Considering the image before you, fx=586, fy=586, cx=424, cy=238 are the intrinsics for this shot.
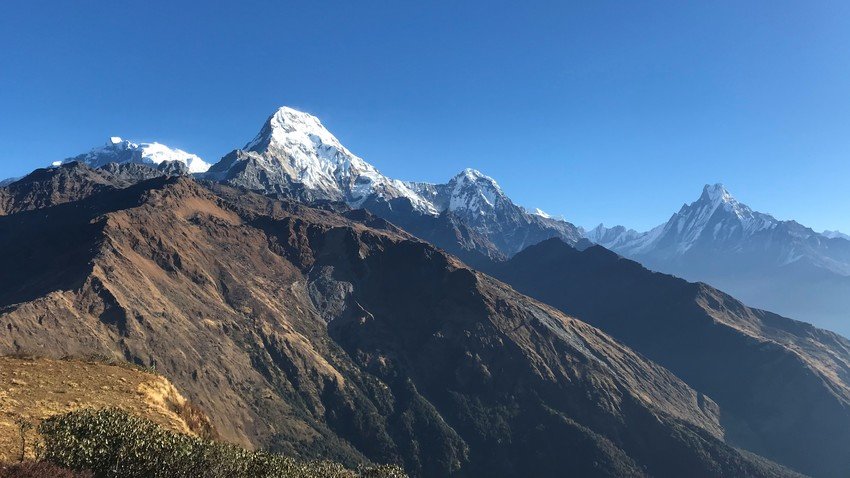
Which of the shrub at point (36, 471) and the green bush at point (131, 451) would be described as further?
the green bush at point (131, 451)

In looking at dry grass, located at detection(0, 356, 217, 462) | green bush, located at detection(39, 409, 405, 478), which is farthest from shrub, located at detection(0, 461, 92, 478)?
dry grass, located at detection(0, 356, 217, 462)

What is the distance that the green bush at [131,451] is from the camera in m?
46.2

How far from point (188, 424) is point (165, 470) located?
22883 mm

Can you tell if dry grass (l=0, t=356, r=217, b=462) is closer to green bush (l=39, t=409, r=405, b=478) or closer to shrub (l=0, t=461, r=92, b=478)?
green bush (l=39, t=409, r=405, b=478)

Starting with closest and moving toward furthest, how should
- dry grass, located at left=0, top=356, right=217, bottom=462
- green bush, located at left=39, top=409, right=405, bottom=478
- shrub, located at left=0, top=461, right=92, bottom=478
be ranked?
1. shrub, located at left=0, top=461, right=92, bottom=478
2. green bush, located at left=39, top=409, right=405, bottom=478
3. dry grass, located at left=0, top=356, right=217, bottom=462

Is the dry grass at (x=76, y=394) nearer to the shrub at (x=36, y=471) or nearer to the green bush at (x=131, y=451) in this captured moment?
the green bush at (x=131, y=451)

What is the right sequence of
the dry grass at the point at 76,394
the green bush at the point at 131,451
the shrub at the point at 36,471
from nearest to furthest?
1. the shrub at the point at 36,471
2. the green bush at the point at 131,451
3. the dry grass at the point at 76,394

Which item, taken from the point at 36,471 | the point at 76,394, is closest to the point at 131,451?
the point at 36,471

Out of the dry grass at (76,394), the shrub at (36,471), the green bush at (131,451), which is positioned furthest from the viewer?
the dry grass at (76,394)

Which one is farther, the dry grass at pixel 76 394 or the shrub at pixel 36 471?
the dry grass at pixel 76 394

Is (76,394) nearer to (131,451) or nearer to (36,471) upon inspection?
(131,451)

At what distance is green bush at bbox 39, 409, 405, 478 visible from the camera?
4619 centimetres

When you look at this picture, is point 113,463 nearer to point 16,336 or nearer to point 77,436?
point 77,436

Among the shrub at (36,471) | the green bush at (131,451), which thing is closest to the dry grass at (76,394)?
the green bush at (131,451)
